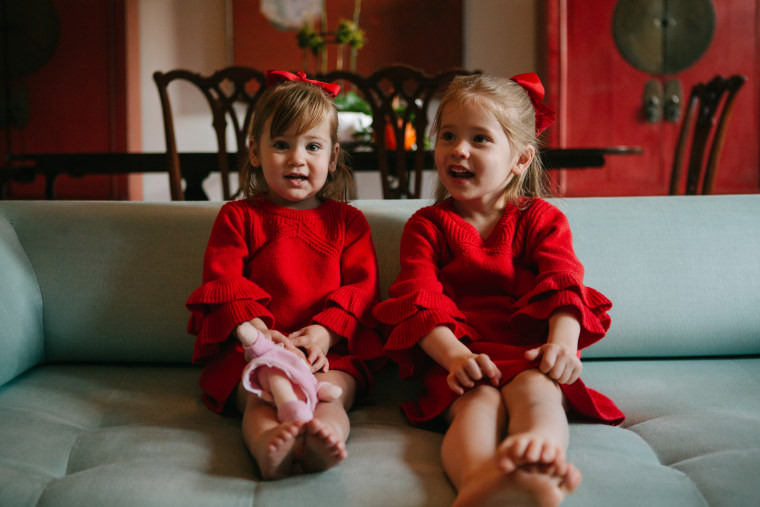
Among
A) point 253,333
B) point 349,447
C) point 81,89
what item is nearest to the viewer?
point 349,447

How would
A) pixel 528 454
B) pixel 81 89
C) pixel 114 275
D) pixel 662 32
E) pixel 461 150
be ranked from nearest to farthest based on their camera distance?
pixel 528 454 < pixel 461 150 < pixel 114 275 < pixel 662 32 < pixel 81 89

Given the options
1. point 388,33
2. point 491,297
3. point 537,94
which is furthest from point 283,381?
point 388,33

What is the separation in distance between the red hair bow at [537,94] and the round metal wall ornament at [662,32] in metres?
3.16

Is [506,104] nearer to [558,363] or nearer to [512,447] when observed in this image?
[558,363]

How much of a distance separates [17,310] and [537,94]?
45.2 inches

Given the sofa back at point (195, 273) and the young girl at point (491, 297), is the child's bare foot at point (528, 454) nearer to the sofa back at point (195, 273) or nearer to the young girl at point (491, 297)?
the young girl at point (491, 297)

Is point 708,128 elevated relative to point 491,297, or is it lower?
elevated

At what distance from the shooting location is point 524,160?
1.31m

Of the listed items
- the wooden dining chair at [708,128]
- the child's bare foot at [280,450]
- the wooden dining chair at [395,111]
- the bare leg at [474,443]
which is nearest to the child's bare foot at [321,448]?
the child's bare foot at [280,450]

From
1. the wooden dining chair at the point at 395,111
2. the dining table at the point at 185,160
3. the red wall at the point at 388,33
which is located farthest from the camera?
the red wall at the point at 388,33

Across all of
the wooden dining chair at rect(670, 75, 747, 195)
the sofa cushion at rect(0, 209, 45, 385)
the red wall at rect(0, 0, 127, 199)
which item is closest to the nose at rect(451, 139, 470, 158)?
the sofa cushion at rect(0, 209, 45, 385)

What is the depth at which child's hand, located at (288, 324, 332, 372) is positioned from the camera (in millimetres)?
1106

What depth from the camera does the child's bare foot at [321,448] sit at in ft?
2.70

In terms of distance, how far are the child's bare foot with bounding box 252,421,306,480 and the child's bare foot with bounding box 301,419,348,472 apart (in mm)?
16
